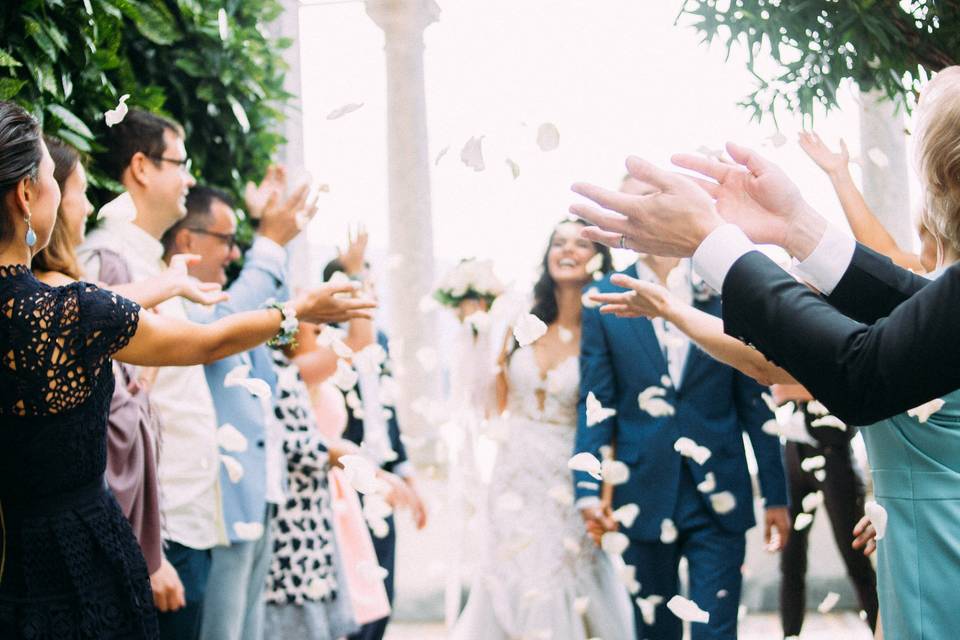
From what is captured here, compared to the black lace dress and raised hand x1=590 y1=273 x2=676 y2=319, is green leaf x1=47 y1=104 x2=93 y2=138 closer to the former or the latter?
the black lace dress

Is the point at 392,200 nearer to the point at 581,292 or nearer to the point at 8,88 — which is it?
the point at 581,292

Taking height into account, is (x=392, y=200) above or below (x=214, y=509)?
above

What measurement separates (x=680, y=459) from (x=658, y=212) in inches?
78.7

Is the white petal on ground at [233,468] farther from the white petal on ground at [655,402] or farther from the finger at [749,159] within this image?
the finger at [749,159]

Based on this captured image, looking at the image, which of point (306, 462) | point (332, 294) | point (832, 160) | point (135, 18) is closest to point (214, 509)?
point (306, 462)

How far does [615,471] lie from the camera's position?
3.16m

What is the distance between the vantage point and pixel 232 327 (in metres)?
1.85

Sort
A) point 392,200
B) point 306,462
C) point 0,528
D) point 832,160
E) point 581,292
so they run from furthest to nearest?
point 392,200
point 581,292
point 306,462
point 832,160
point 0,528

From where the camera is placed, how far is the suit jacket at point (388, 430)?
3.84 metres

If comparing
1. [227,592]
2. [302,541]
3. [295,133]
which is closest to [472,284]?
[295,133]

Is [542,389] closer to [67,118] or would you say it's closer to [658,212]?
[67,118]

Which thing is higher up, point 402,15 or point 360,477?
point 402,15

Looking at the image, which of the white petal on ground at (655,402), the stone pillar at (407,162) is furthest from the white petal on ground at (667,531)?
the stone pillar at (407,162)

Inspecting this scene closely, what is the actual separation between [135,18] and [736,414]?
2084mm
